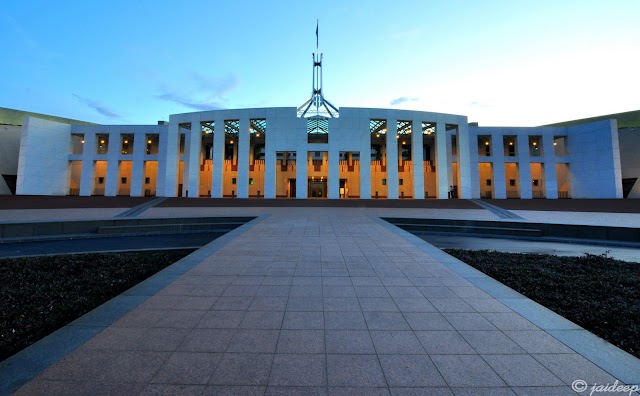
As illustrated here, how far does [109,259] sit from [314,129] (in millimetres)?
37252

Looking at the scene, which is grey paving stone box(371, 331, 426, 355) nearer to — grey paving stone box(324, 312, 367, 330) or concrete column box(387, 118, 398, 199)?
grey paving stone box(324, 312, 367, 330)

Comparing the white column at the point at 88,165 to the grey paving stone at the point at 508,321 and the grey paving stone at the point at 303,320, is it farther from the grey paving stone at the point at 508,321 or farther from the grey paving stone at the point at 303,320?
the grey paving stone at the point at 508,321

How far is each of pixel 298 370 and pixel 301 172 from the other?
31.4 metres

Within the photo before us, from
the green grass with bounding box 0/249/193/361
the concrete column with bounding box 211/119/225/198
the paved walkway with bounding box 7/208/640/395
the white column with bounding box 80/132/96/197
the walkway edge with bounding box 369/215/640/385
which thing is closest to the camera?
the paved walkway with bounding box 7/208/640/395

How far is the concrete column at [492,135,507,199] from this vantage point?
37.2 m

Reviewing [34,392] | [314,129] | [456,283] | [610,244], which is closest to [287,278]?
[456,283]

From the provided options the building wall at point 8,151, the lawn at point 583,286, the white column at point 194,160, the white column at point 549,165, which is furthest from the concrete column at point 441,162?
the building wall at point 8,151

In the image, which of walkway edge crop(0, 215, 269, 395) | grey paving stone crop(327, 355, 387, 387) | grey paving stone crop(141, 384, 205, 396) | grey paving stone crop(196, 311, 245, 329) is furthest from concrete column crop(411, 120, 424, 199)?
grey paving stone crop(141, 384, 205, 396)

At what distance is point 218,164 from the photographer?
3406 cm

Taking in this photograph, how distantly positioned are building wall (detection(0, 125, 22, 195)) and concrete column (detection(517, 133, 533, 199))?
224 feet

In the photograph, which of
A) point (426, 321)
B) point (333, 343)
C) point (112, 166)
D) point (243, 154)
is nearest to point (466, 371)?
point (426, 321)

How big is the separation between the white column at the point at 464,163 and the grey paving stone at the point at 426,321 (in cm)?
3477

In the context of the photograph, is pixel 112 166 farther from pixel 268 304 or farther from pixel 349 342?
pixel 349 342

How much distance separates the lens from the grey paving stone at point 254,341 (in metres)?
2.99
